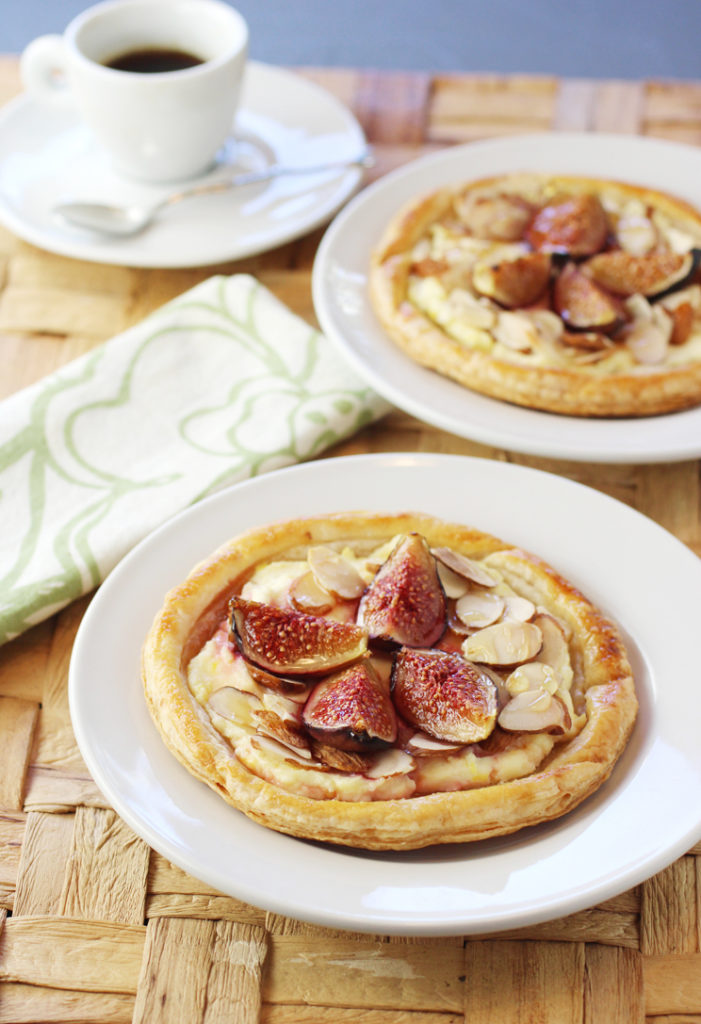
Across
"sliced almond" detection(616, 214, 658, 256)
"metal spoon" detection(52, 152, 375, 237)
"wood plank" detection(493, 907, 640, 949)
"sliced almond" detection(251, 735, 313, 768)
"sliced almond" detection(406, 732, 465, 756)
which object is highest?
"sliced almond" detection(616, 214, 658, 256)

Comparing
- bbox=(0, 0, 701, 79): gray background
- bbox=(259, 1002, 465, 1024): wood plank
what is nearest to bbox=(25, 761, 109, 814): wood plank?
bbox=(259, 1002, 465, 1024): wood plank

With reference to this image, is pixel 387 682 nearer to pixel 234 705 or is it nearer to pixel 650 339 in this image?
pixel 234 705

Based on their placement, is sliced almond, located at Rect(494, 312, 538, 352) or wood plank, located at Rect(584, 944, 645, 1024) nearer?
wood plank, located at Rect(584, 944, 645, 1024)

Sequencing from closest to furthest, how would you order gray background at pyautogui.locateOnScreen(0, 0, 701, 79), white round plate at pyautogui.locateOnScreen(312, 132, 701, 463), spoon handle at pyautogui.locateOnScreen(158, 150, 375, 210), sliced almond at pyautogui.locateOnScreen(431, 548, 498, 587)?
sliced almond at pyautogui.locateOnScreen(431, 548, 498, 587) → white round plate at pyautogui.locateOnScreen(312, 132, 701, 463) → spoon handle at pyautogui.locateOnScreen(158, 150, 375, 210) → gray background at pyautogui.locateOnScreen(0, 0, 701, 79)

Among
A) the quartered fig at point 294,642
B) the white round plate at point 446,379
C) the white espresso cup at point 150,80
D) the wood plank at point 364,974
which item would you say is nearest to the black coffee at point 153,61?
the white espresso cup at point 150,80

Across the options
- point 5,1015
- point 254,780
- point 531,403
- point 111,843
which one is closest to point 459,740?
point 254,780

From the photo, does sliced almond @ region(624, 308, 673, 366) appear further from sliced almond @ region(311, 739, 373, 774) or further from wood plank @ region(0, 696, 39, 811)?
wood plank @ region(0, 696, 39, 811)
